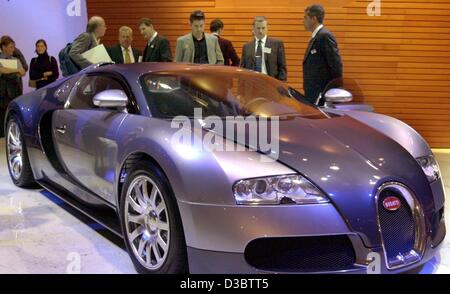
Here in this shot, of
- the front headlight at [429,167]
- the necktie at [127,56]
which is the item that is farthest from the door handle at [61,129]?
the necktie at [127,56]

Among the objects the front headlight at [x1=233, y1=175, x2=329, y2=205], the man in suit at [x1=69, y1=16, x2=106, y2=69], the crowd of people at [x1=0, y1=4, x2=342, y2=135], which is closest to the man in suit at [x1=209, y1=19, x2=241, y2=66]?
the crowd of people at [x1=0, y1=4, x2=342, y2=135]

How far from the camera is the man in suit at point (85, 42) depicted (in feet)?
17.0

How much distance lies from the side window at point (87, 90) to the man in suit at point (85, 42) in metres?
1.79

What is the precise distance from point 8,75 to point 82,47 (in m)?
2.58

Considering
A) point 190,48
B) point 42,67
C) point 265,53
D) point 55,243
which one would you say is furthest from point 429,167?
point 42,67

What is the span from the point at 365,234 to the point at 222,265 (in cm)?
60

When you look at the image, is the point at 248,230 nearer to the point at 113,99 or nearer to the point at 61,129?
the point at 113,99

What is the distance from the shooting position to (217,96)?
285 centimetres

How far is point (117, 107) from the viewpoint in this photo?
2.81 m

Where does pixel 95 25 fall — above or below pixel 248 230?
above

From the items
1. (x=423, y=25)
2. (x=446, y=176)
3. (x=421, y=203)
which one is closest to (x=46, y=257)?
(x=421, y=203)

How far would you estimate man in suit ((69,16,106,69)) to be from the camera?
519 centimetres

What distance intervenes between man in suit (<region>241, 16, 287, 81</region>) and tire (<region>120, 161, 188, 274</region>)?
11.8 ft
